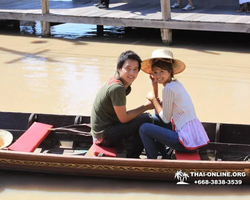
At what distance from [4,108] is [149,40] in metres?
5.25

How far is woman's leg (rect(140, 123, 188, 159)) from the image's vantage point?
4430 mm

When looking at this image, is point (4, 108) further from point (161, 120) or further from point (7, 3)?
point (7, 3)

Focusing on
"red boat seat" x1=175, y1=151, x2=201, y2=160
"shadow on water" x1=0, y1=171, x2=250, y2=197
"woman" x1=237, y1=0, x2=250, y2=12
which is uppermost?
"woman" x1=237, y1=0, x2=250, y2=12

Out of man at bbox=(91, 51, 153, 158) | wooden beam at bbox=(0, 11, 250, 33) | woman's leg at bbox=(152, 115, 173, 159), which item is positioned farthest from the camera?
wooden beam at bbox=(0, 11, 250, 33)

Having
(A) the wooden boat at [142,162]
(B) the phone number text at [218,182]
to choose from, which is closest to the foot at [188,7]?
(A) the wooden boat at [142,162]

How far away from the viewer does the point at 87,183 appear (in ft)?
15.4

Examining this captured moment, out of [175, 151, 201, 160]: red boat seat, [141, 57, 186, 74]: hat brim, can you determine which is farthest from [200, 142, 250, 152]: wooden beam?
[141, 57, 186, 74]: hat brim

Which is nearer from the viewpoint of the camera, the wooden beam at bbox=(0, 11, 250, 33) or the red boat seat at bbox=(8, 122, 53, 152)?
the red boat seat at bbox=(8, 122, 53, 152)

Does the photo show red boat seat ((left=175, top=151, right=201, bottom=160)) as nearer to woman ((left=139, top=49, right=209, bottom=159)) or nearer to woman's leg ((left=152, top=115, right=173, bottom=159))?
woman ((left=139, top=49, right=209, bottom=159))

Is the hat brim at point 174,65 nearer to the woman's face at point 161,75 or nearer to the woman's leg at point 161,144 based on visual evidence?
the woman's face at point 161,75

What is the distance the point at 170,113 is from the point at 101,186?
1.07m

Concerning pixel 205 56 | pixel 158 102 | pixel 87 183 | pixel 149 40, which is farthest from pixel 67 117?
pixel 149 40

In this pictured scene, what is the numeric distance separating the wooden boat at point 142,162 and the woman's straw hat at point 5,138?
0.41 feet

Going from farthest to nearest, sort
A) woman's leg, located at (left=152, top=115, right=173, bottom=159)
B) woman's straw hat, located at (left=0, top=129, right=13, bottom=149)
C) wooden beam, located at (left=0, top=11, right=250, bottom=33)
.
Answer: wooden beam, located at (left=0, top=11, right=250, bottom=33)
woman's straw hat, located at (left=0, top=129, right=13, bottom=149)
woman's leg, located at (left=152, top=115, right=173, bottom=159)
